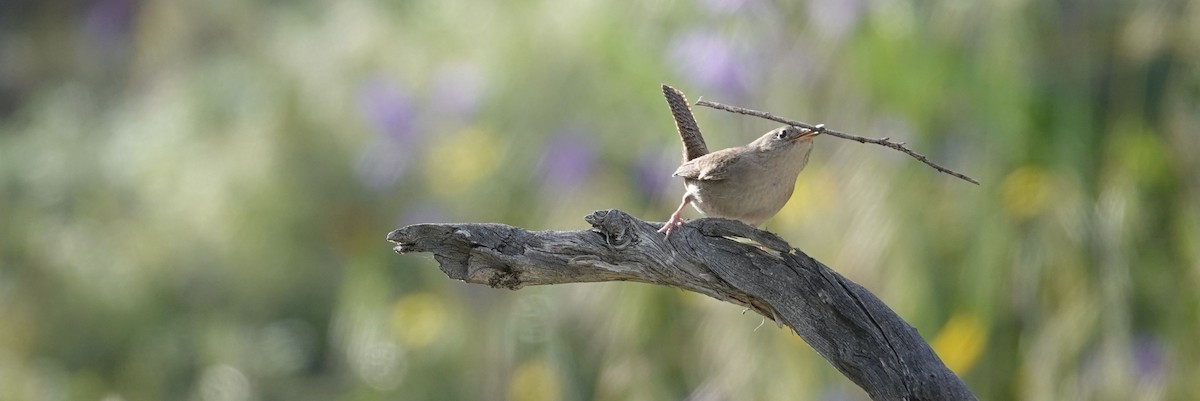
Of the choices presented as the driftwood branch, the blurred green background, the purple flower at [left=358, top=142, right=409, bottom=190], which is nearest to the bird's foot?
the driftwood branch

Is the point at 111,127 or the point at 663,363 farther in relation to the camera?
the point at 111,127

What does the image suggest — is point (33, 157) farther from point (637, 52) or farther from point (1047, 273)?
point (1047, 273)

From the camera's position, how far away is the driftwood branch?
158 cm

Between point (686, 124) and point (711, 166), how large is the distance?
0.62 feet

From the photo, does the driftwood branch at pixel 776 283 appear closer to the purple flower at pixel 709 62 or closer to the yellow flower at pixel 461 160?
the purple flower at pixel 709 62

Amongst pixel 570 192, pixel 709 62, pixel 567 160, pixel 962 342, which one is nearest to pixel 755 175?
pixel 962 342

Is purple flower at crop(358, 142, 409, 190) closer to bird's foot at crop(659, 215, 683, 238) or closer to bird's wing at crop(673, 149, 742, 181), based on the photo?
bird's wing at crop(673, 149, 742, 181)

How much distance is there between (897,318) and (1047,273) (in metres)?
1.53

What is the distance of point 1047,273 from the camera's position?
302 centimetres

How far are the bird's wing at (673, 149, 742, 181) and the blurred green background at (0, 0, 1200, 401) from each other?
2.57 ft

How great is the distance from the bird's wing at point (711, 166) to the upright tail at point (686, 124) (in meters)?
0.10

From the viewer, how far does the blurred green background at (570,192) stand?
9.76ft

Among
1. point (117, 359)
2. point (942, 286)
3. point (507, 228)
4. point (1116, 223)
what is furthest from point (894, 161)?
point (117, 359)

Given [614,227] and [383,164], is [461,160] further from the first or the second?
[614,227]
